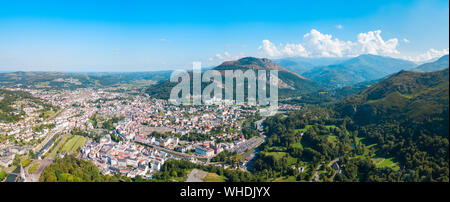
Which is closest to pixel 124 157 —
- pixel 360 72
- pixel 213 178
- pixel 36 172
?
pixel 36 172

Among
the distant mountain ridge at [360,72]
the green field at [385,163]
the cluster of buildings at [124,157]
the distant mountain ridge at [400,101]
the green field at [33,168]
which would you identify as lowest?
the cluster of buildings at [124,157]

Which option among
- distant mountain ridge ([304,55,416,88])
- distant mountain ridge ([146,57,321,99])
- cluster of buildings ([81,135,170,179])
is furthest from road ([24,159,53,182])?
distant mountain ridge ([304,55,416,88])

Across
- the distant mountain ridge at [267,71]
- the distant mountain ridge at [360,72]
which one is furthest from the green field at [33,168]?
the distant mountain ridge at [360,72]

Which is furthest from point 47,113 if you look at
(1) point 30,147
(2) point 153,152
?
(2) point 153,152

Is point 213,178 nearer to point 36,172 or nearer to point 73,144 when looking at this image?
point 36,172

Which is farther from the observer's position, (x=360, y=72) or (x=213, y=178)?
(x=360, y=72)

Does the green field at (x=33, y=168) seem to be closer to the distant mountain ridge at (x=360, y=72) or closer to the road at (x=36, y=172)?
the road at (x=36, y=172)

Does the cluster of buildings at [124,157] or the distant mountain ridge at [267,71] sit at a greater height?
the distant mountain ridge at [267,71]

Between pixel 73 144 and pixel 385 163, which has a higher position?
pixel 385 163

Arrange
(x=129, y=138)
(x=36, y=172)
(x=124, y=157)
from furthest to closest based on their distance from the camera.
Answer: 1. (x=129, y=138)
2. (x=124, y=157)
3. (x=36, y=172)

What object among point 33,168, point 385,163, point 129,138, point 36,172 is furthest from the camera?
point 129,138
